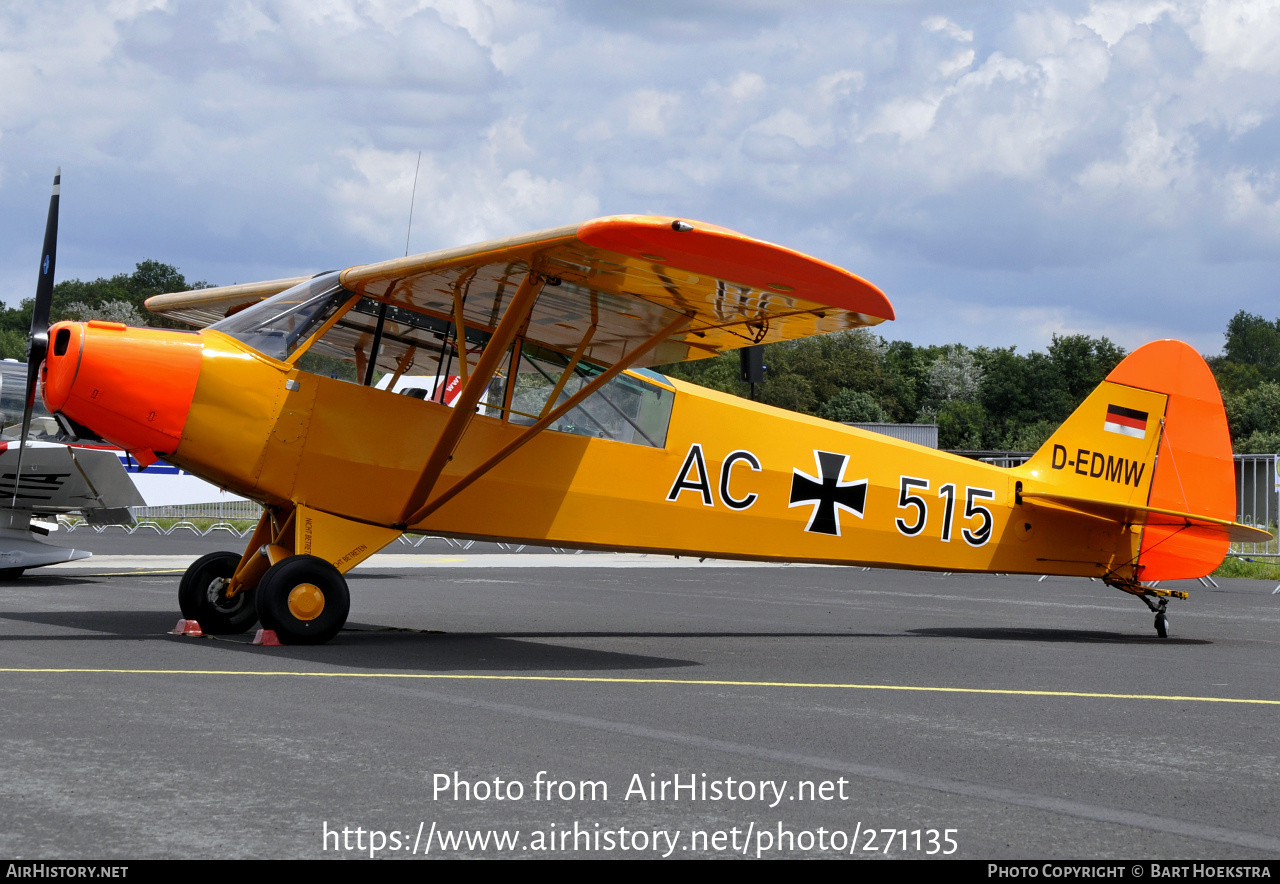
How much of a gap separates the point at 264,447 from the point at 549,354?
2636mm

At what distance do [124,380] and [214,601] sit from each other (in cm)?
227

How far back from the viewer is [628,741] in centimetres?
579

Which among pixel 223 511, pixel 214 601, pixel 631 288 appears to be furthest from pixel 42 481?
pixel 223 511

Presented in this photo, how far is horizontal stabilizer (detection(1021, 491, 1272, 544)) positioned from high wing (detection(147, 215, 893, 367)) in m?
3.99

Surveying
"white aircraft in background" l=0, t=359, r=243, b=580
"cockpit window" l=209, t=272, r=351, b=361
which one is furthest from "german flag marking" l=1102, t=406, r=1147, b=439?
"white aircraft in background" l=0, t=359, r=243, b=580

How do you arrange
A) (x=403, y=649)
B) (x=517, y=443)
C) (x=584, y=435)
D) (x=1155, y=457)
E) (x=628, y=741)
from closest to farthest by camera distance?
1. (x=628, y=741)
2. (x=403, y=649)
3. (x=517, y=443)
4. (x=584, y=435)
5. (x=1155, y=457)

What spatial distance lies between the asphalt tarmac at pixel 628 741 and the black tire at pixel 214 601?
422mm

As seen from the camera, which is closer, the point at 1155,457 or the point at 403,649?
the point at 403,649

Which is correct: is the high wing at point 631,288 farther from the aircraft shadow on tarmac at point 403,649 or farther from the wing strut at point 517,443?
the aircraft shadow on tarmac at point 403,649

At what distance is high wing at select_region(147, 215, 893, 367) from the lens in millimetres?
7707

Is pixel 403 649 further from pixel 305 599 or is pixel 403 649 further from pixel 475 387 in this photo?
pixel 475 387

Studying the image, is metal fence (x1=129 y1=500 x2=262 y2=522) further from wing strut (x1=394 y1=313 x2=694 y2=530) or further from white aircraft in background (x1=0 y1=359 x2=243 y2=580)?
wing strut (x1=394 y1=313 x2=694 y2=530)

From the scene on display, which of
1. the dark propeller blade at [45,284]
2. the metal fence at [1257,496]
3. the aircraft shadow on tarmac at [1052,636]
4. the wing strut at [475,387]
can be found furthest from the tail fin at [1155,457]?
the metal fence at [1257,496]
